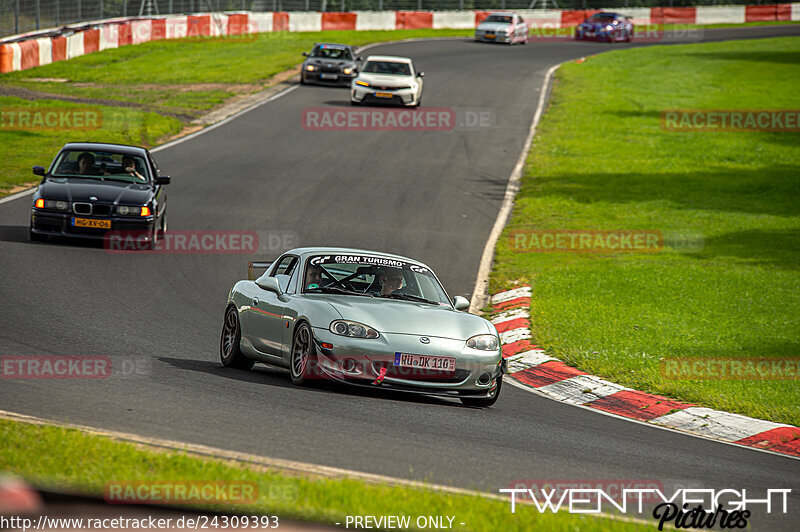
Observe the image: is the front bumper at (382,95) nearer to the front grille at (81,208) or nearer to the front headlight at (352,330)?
the front grille at (81,208)

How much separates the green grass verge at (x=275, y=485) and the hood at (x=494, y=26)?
52.3m

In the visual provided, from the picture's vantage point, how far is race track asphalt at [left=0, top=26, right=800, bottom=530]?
743 cm

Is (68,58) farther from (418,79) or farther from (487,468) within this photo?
(487,468)

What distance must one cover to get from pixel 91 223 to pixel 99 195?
0.48 m

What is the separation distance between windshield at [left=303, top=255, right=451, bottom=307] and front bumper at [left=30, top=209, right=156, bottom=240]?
7.50m

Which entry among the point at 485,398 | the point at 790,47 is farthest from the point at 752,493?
the point at 790,47

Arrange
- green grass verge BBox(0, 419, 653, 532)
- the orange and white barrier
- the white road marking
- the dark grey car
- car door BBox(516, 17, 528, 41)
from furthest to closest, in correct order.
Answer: car door BBox(516, 17, 528, 41), the orange and white barrier, the dark grey car, the white road marking, green grass verge BBox(0, 419, 653, 532)

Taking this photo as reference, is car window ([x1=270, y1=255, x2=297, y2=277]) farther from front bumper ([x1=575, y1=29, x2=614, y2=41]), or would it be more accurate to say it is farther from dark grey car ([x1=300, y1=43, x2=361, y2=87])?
front bumper ([x1=575, y1=29, x2=614, y2=41])

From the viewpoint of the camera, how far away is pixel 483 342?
31.8ft

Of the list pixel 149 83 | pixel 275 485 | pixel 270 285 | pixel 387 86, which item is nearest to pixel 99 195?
pixel 270 285

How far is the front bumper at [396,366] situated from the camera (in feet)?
30.3

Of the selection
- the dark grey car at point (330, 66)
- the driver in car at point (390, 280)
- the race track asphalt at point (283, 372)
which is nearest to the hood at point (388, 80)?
the race track asphalt at point (283, 372)

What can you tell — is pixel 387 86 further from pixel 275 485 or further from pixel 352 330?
pixel 275 485

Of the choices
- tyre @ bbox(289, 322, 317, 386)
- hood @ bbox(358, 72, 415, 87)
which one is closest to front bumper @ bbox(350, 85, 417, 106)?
hood @ bbox(358, 72, 415, 87)
